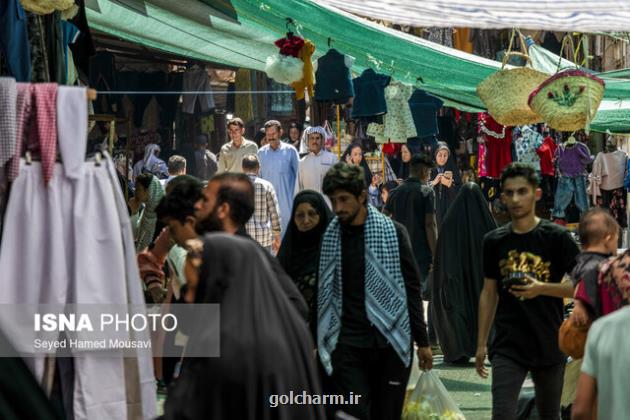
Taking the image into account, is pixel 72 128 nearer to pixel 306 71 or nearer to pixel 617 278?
pixel 617 278

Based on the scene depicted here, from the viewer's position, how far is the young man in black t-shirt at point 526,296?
723cm

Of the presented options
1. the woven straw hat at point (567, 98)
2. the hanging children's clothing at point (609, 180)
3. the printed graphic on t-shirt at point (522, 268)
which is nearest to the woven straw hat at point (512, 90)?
the woven straw hat at point (567, 98)

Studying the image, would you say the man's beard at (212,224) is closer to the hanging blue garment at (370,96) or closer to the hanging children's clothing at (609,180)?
the hanging blue garment at (370,96)

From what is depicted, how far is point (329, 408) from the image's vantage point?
6.89m

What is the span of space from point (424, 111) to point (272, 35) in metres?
2.52

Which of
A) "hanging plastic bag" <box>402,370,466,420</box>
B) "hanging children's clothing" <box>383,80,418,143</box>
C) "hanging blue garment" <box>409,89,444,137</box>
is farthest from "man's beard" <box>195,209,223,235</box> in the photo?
"hanging blue garment" <box>409,89,444,137</box>

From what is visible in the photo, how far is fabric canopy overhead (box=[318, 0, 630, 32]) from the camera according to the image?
26.7ft

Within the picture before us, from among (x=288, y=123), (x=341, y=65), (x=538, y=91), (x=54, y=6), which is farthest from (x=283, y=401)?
(x=288, y=123)

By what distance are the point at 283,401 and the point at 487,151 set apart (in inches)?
516

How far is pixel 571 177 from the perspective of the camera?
77.0 ft

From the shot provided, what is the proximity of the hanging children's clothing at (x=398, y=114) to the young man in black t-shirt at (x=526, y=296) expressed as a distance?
600 cm

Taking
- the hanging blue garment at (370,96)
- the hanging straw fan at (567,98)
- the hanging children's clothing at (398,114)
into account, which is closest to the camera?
the hanging straw fan at (567,98)

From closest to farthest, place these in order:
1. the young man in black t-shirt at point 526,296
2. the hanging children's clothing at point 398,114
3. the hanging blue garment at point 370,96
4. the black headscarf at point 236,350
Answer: the black headscarf at point 236,350 → the young man in black t-shirt at point 526,296 → the hanging blue garment at point 370,96 → the hanging children's clothing at point 398,114

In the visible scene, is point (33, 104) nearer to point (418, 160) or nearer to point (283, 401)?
point (283, 401)
